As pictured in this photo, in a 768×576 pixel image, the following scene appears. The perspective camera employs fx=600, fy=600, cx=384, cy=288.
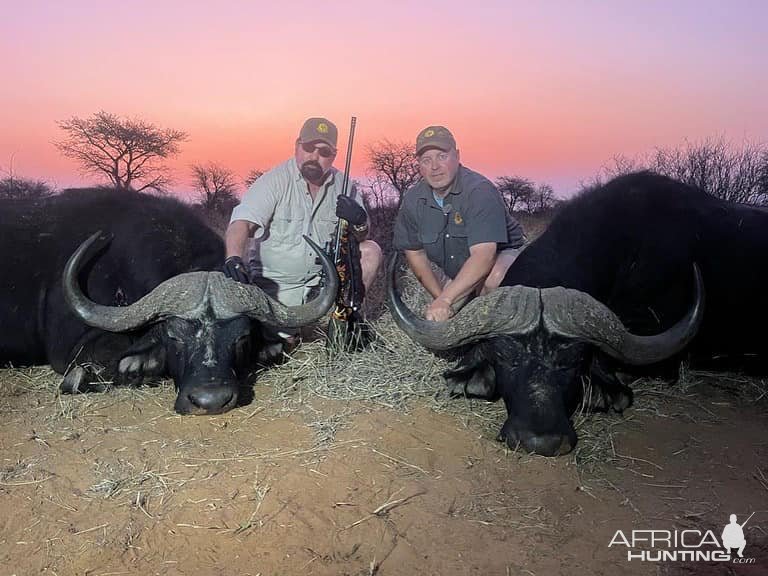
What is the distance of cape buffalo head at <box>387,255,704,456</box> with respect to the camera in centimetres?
325

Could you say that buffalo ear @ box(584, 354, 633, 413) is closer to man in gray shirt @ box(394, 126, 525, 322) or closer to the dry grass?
the dry grass

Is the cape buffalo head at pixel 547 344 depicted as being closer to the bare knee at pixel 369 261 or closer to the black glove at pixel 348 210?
the black glove at pixel 348 210

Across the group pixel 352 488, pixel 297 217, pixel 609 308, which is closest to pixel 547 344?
pixel 609 308

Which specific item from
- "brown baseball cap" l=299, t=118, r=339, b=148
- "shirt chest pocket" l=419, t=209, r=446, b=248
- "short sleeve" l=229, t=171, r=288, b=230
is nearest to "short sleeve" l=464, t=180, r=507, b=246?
"shirt chest pocket" l=419, t=209, r=446, b=248

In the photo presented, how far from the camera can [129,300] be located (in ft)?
14.3

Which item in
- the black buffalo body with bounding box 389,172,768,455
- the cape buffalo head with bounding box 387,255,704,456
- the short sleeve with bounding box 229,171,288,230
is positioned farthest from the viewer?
the short sleeve with bounding box 229,171,288,230

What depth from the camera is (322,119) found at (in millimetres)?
5281

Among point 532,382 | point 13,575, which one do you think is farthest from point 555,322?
point 13,575

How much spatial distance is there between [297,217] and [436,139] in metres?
1.45

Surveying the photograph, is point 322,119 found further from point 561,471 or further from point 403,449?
point 561,471

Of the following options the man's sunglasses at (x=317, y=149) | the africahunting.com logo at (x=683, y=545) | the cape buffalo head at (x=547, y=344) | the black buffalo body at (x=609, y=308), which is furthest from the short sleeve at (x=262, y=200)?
the africahunting.com logo at (x=683, y=545)

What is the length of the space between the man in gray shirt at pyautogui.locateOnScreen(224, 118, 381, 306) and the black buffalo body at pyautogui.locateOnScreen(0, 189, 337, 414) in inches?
24.8

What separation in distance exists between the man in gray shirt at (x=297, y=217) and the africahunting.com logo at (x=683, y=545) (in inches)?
123

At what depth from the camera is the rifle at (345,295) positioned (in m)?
4.77
